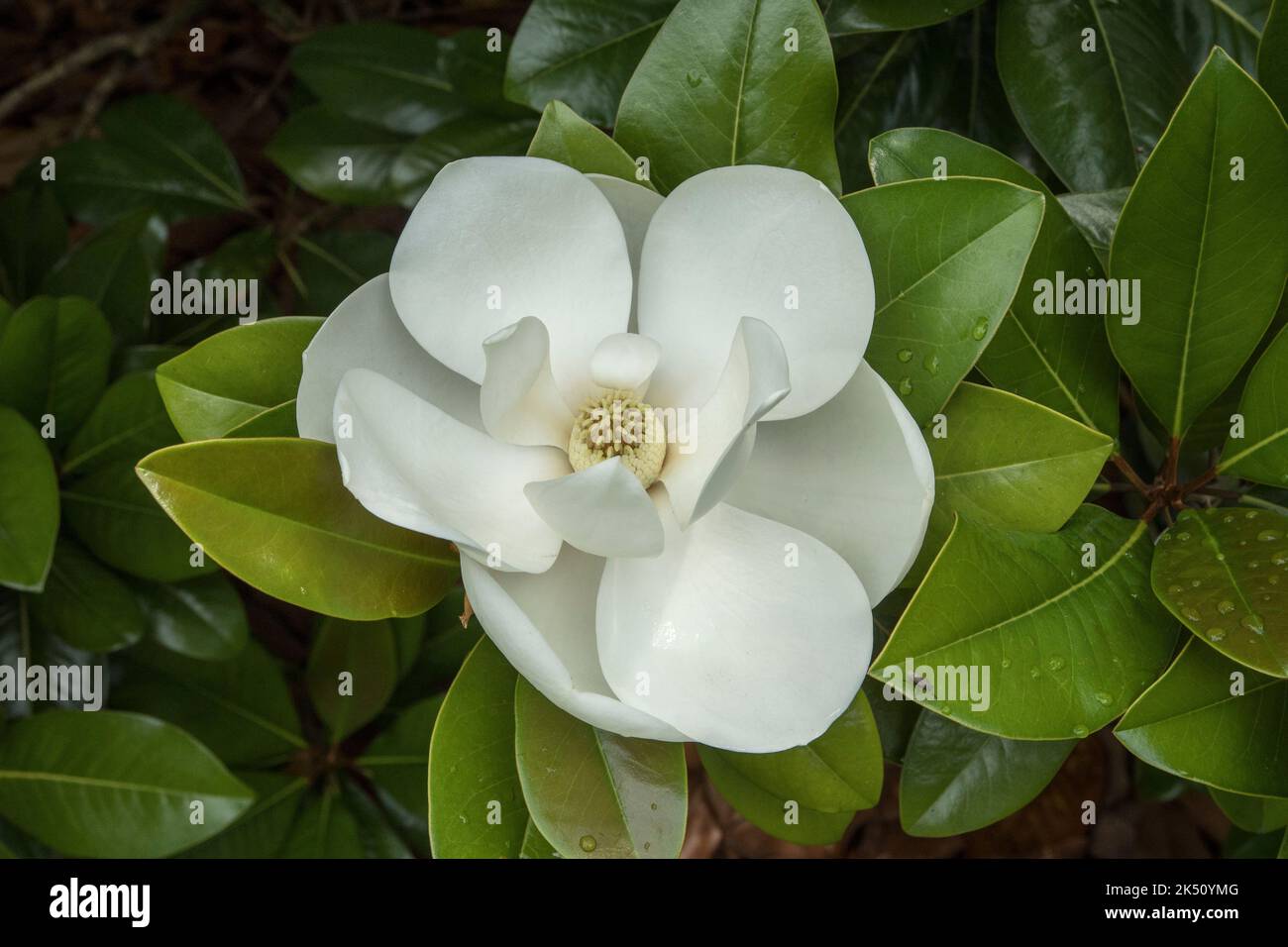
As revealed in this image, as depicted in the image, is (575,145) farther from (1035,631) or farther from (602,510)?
(1035,631)

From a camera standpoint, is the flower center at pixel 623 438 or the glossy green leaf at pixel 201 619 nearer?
the flower center at pixel 623 438

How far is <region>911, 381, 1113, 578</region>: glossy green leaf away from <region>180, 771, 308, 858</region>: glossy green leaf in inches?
45.9

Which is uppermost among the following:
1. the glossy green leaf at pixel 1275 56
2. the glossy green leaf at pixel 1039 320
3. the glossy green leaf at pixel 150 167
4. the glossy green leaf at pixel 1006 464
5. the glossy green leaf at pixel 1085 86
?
the glossy green leaf at pixel 150 167

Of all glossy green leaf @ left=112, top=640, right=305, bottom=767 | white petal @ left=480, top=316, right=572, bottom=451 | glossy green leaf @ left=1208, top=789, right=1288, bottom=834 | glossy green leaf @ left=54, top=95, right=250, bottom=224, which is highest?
glossy green leaf @ left=54, top=95, right=250, bottom=224

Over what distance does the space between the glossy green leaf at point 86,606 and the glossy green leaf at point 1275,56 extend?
1.48 meters

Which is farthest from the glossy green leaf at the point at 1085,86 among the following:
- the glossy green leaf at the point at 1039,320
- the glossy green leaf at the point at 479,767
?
the glossy green leaf at the point at 479,767

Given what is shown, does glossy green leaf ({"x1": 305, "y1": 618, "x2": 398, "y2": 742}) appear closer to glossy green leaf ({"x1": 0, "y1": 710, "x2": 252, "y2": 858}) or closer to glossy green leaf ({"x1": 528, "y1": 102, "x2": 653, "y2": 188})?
glossy green leaf ({"x1": 0, "y1": 710, "x2": 252, "y2": 858})

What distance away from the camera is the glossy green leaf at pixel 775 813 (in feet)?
3.80

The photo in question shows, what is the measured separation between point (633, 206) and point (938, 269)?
0.25 m

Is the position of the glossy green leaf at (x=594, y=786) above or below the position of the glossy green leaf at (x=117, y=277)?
below

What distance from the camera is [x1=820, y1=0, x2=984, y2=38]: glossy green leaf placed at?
45.0 inches

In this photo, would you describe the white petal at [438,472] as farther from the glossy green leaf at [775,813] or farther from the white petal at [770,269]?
the glossy green leaf at [775,813]

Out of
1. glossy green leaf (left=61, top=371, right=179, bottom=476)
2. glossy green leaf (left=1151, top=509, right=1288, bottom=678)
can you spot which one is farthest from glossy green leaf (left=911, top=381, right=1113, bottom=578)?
glossy green leaf (left=61, top=371, right=179, bottom=476)

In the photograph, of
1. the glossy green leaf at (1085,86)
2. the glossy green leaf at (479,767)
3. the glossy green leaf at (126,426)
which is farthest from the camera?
the glossy green leaf at (126,426)
